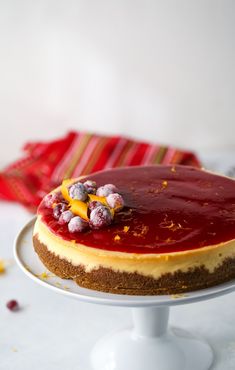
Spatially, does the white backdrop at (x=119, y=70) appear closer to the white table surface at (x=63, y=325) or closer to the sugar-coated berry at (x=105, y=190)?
the white table surface at (x=63, y=325)

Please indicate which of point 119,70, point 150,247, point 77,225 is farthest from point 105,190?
point 119,70

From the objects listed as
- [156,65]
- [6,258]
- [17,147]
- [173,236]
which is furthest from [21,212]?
[173,236]

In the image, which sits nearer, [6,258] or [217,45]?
[6,258]

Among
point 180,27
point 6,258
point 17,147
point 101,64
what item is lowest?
point 17,147

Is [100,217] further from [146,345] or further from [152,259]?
[146,345]

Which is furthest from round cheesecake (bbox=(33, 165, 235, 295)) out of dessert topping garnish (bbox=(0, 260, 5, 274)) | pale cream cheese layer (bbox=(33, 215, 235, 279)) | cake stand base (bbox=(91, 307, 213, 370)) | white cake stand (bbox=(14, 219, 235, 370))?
dessert topping garnish (bbox=(0, 260, 5, 274))

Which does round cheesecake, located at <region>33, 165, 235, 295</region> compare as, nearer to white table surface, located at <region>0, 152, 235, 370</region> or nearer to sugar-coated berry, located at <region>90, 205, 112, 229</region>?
sugar-coated berry, located at <region>90, 205, 112, 229</region>

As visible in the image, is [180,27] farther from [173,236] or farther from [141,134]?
[173,236]

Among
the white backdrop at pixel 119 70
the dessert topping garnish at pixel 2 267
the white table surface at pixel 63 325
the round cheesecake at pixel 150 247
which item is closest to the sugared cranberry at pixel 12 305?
the white table surface at pixel 63 325
